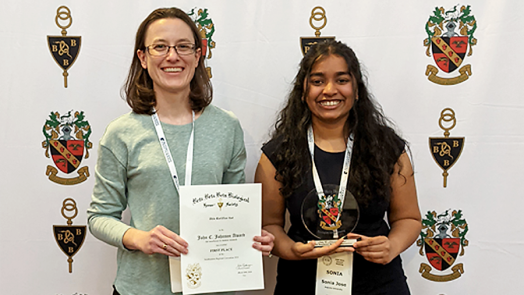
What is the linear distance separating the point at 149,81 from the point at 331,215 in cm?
80

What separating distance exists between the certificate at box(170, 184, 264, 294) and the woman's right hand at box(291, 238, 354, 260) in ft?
0.56

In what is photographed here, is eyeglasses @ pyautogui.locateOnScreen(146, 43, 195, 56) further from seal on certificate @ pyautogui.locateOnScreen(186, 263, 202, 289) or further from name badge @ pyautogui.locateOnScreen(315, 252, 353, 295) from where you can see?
name badge @ pyautogui.locateOnScreen(315, 252, 353, 295)

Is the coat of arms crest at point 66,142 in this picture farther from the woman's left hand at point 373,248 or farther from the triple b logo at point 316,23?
the woman's left hand at point 373,248

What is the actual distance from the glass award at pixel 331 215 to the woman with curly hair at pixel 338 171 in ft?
0.16

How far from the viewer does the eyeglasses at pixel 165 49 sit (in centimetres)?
133

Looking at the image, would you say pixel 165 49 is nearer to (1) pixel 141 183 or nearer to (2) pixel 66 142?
(1) pixel 141 183

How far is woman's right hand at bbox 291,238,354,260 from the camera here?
134cm

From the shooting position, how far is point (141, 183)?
4.32 feet

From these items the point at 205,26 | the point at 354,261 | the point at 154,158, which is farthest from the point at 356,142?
the point at 205,26

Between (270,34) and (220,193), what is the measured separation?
2.95 ft

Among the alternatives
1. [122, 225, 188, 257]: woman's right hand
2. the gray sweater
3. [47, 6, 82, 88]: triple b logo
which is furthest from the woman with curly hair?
[47, 6, 82, 88]: triple b logo

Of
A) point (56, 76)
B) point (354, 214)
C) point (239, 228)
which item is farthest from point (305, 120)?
point (56, 76)

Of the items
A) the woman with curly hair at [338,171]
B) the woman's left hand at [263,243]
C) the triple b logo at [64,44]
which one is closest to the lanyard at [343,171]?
the woman with curly hair at [338,171]

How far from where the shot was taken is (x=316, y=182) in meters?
1.44
